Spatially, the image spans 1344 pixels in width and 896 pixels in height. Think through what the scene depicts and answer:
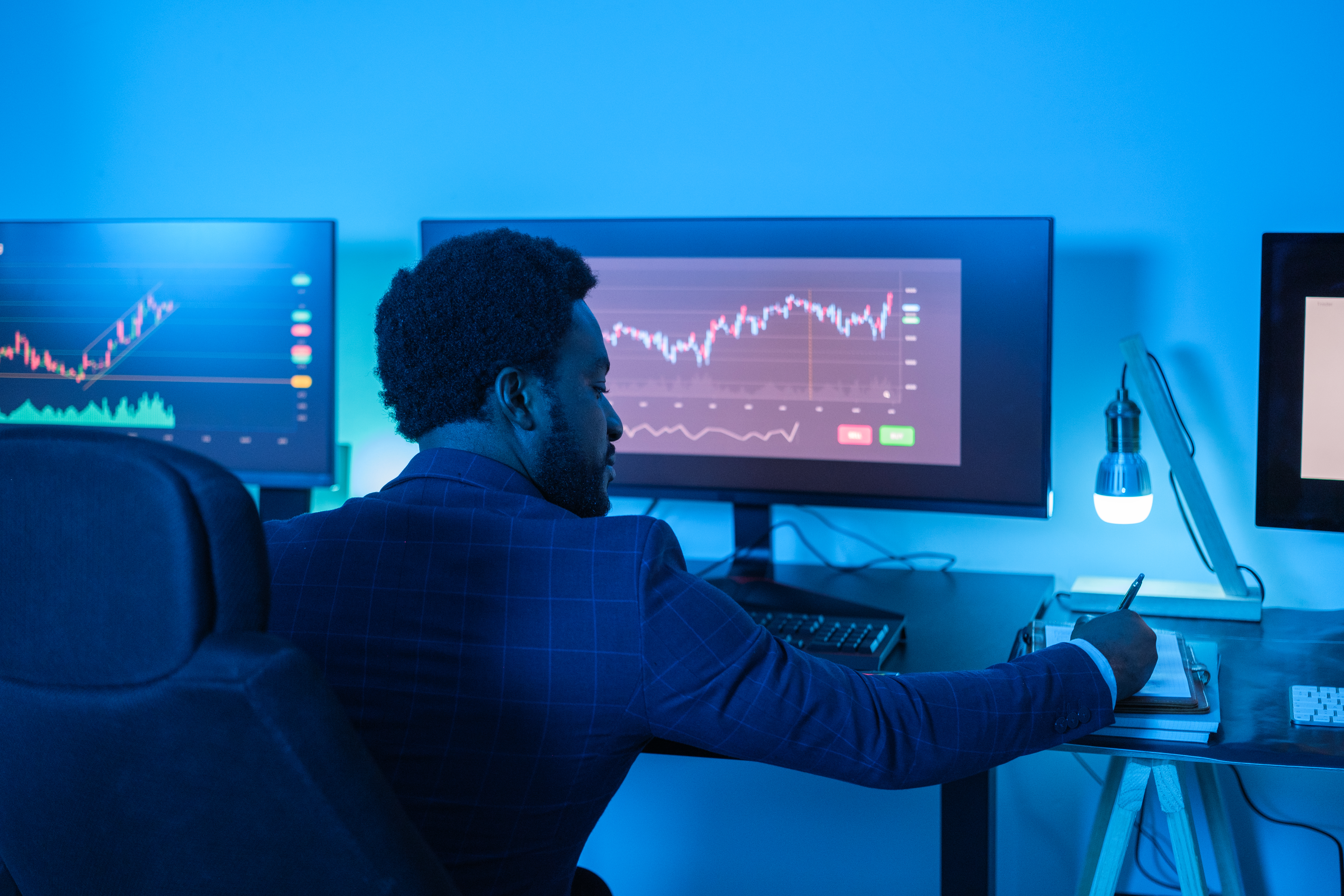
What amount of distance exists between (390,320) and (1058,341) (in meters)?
1.14

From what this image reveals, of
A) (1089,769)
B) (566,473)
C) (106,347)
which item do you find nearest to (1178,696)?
(566,473)

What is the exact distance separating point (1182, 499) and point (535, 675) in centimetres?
128

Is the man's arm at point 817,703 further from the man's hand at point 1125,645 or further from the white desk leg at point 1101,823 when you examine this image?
the white desk leg at point 1101,823

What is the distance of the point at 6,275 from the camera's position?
1.93m

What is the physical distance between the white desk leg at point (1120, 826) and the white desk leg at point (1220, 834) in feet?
0.75

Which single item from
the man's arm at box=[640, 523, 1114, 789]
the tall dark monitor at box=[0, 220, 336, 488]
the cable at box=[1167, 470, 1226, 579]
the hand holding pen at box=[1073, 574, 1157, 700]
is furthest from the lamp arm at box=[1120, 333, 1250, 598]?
the tall dark monitor at box=[0, 220, 336, 488]

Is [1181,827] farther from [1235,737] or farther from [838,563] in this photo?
[838,563]

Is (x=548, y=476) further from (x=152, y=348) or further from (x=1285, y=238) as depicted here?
(x=152, y=348)

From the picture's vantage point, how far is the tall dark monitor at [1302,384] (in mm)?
1436

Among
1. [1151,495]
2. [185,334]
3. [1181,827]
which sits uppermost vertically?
[185,334]

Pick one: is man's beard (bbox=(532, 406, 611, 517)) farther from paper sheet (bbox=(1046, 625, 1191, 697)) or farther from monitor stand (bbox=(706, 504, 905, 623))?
paper sheet (bbox=(1046, 625, 1191, 697))

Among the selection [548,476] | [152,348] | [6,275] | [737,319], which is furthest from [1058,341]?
[6,275]

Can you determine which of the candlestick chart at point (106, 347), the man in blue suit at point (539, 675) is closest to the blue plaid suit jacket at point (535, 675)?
the man in blue suit at point (539, 675)

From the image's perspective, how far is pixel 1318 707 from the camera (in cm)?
114
